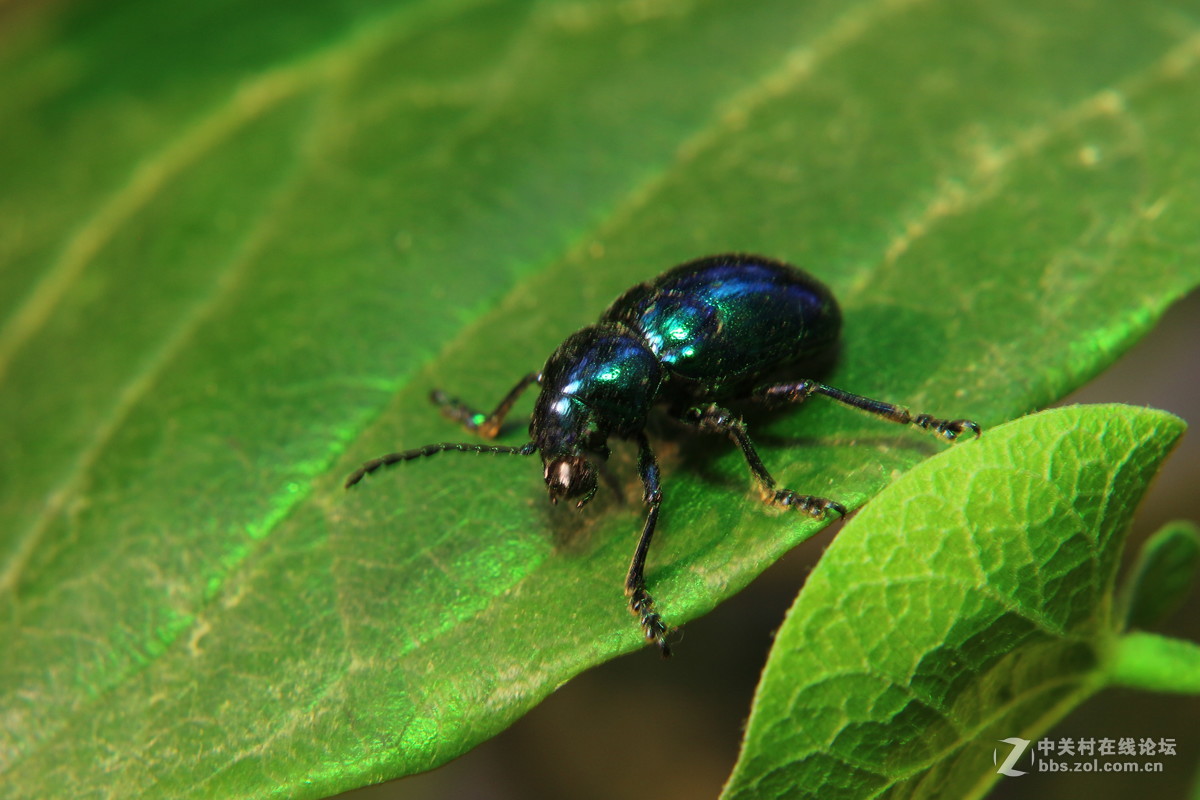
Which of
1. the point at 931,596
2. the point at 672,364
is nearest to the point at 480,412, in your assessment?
the point at 672,364

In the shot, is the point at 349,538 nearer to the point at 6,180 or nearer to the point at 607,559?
the point at 607,559

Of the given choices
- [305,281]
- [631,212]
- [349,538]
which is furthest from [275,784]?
[631,212]

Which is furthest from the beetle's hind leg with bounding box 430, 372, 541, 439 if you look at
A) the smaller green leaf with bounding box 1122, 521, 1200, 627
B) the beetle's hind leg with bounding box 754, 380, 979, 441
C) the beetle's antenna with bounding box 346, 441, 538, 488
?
the smaller green leaf with bounding box 1122, 521, 1200, 627

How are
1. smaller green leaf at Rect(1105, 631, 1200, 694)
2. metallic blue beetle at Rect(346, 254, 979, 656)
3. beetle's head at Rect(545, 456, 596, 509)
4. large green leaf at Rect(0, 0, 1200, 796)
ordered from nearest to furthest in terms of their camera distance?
1. smaller green leaf at Rect(1105, 631, 1200, 694)
2. large green leaf at Rect(0, 0, 1200, 796)
3. beetle's head at Rect(545, 456, 596, 509)
4. metallic blue beetle at Rect(346, 254, 979, 656)

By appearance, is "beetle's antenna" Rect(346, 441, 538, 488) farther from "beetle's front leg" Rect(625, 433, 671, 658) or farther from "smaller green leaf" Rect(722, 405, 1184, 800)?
"smaller green leaf" Rect(722, 405, 1184, 800)

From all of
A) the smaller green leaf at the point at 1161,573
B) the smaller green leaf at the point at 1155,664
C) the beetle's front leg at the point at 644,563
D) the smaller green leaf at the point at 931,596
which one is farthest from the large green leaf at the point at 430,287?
the smaller green leaf at the point at 1155,664

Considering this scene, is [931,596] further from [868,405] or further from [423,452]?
[423,452]
